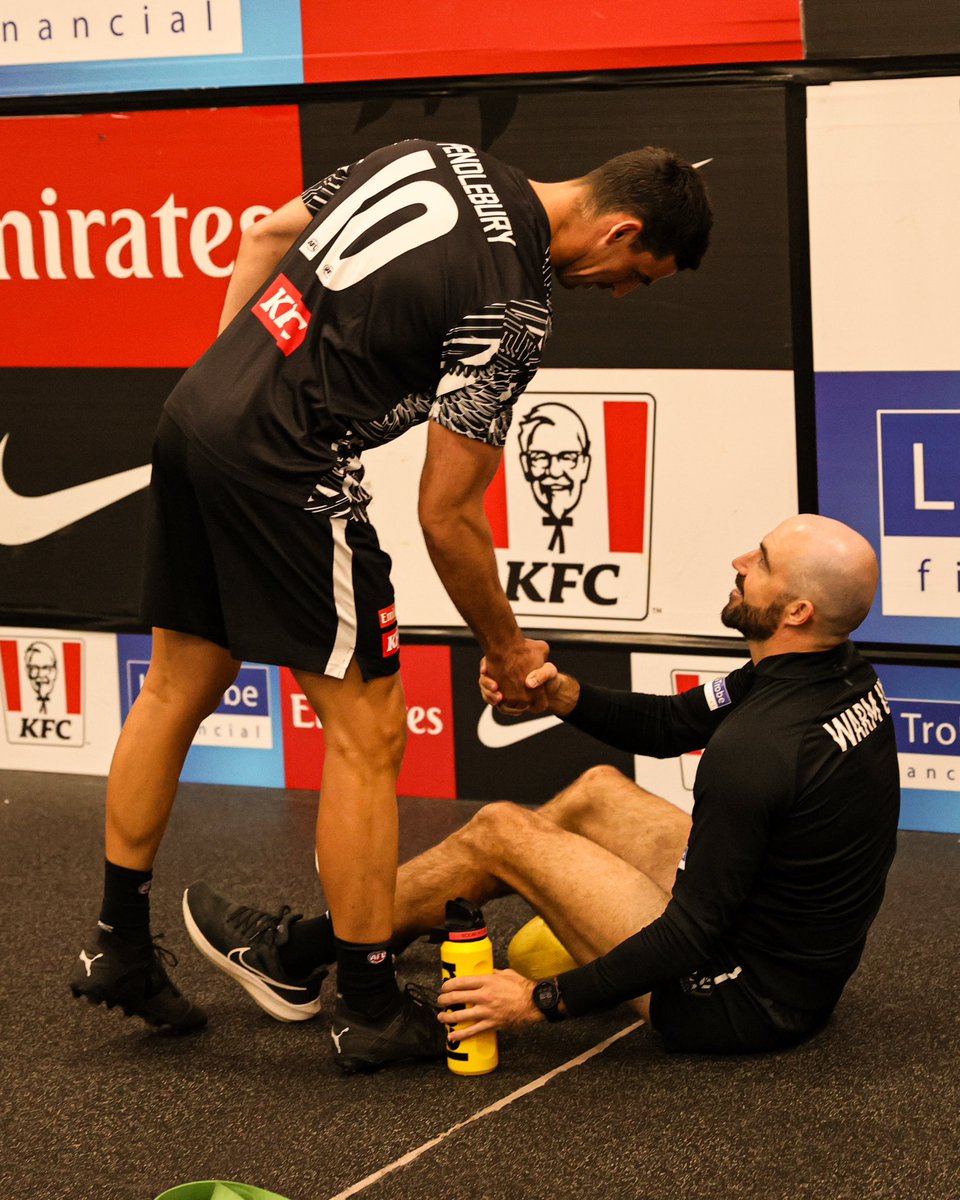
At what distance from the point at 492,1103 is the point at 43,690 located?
79.0 inches

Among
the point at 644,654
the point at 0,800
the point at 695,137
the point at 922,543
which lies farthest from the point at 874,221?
the point at 0,800

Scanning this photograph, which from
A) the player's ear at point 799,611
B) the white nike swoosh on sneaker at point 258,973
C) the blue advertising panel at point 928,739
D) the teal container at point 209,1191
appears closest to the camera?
the teal container at point 209,1191

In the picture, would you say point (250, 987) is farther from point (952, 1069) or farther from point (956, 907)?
point (956, 907)

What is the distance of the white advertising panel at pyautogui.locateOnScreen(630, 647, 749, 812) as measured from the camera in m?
3.29

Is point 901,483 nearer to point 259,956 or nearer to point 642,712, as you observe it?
point 642,712

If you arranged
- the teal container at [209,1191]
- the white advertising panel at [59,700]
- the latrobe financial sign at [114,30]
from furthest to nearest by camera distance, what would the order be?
1. the white advertising panel at [59,700]
2. the latrobe financial sign at [114,30]
3. the teal container at [209,1191]

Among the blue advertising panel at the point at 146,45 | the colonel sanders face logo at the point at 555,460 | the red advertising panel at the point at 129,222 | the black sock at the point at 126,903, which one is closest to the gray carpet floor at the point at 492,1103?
the black sock at the point at 126,903

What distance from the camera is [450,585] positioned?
2174mm

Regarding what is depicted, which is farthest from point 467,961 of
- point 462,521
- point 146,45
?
point 146,45

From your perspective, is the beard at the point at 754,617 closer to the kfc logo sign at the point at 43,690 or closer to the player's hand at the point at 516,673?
the player's hand at the point at 516,673

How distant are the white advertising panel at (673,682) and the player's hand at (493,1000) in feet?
3.65

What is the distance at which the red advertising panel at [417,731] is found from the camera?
3.51 meters

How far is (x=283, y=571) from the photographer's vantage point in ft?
6.98

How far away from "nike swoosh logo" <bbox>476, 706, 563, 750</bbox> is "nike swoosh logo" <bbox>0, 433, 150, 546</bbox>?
947 mm
